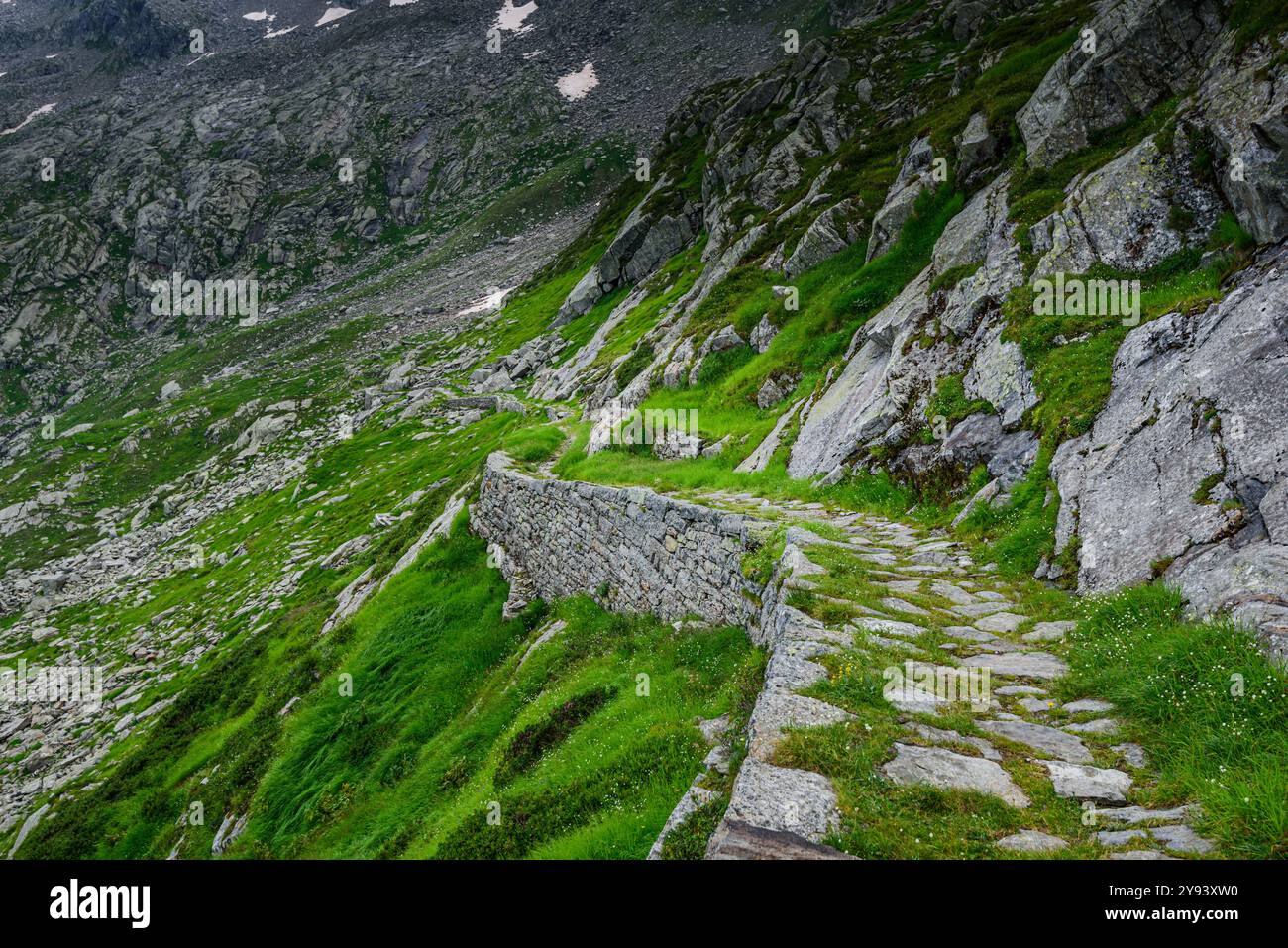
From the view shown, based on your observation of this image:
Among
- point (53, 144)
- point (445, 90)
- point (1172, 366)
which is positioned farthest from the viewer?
point (445, 90)

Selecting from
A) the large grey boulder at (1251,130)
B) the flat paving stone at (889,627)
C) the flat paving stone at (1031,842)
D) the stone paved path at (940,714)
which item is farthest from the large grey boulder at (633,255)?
the flat paving stone at (1031,842)

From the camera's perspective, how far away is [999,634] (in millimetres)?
7262

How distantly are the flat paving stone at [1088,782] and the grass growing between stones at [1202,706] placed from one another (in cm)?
22

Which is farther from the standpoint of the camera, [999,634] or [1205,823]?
[999,634]

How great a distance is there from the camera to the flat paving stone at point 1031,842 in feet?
12.7

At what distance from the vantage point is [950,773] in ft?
15.3

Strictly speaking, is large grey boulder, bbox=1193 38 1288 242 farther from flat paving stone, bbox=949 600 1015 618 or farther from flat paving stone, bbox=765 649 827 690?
flat paving stone, bbox=765 649 827 690

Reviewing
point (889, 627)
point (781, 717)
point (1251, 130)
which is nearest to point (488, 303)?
point (1251, 130)

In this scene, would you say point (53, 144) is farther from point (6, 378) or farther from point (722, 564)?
point (722, 564)

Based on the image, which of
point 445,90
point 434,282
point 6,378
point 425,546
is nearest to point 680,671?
point 425,546

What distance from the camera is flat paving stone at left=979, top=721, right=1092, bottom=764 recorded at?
4867 millimetres

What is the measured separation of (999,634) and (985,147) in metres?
23.1

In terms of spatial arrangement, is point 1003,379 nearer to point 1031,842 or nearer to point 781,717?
point 781,717

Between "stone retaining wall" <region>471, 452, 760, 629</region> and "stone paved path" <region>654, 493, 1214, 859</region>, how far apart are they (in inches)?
75.6
